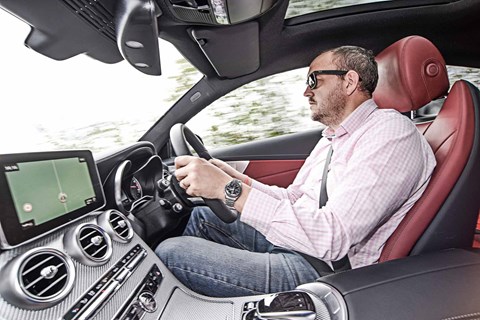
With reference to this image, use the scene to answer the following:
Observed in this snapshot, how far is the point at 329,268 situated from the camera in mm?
1241

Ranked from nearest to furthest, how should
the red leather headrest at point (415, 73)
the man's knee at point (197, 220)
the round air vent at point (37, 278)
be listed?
the round air vent at point (37, 278) → the red leather headrest at point (415, 73) → the man's knee at point (197, 220)

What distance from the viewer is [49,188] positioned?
37.6 inches

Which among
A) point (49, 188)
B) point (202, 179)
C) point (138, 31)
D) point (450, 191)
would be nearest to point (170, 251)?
point (202, 179)

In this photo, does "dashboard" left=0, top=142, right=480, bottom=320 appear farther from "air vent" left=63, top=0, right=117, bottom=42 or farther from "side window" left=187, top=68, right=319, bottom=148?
"side window" left=187, top=68, right=319, bottom=148

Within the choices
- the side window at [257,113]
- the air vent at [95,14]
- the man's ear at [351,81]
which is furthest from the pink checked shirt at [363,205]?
the side window at [257,113]

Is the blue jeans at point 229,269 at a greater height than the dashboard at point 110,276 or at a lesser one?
lesser

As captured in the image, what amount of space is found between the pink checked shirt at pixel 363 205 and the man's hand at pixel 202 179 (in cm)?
10

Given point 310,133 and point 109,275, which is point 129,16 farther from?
point 310,133

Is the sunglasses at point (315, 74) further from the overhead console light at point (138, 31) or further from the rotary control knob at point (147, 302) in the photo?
the rotary control knob at point (147, 302)

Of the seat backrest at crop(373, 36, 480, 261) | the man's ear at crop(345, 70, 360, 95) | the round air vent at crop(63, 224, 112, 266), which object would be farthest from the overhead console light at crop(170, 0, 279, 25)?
the round air vent at crop(63, 224, 112, 266)

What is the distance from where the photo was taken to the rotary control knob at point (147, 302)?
40.8 inches

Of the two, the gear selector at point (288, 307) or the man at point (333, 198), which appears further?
the man at point (333, 198)

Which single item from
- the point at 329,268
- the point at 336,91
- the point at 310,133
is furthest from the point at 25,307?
the point at 310,133

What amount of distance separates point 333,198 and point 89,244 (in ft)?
2.30
